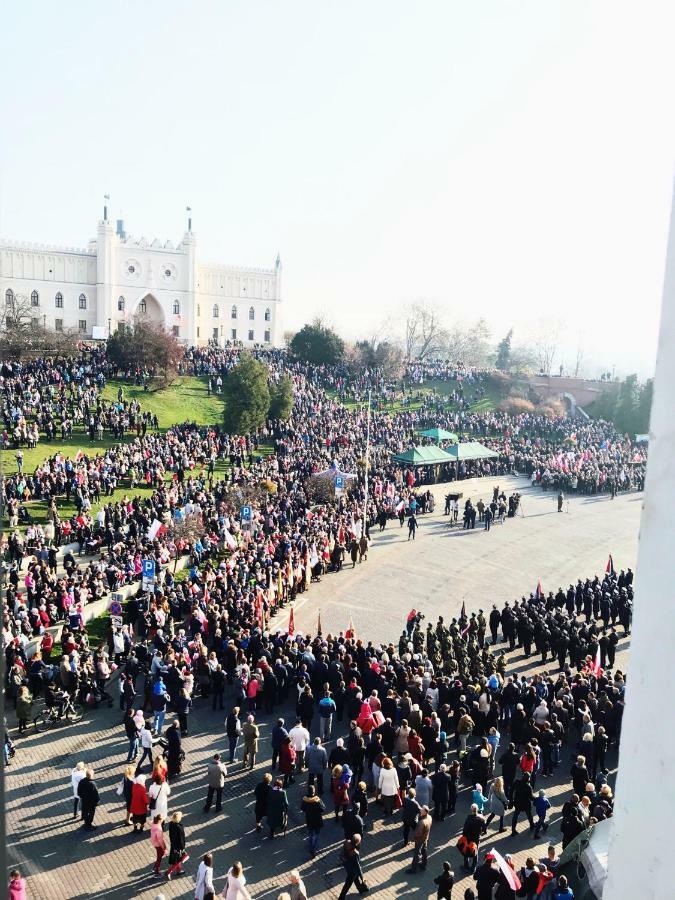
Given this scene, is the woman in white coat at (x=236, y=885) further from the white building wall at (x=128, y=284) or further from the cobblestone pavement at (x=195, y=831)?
the white building wall at (x=128, y=284)

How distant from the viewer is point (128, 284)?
7431cm

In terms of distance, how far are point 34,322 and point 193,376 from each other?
10.6m

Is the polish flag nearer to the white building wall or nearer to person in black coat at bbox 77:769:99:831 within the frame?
person in black coat at bbox 77:769:99:831

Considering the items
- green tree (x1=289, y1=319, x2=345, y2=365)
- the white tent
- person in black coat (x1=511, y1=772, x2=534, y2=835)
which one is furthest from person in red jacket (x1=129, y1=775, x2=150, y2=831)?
green tree (x1=289, y1=319, x2=345, y2=365)

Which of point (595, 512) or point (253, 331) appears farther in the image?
point (253, 331)

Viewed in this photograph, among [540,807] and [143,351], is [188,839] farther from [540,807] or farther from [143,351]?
[143,351]

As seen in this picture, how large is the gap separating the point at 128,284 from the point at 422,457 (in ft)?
155

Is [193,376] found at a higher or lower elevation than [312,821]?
higher

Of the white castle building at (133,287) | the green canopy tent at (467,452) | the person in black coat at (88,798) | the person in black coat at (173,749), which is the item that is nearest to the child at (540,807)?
the person in black coat at (173,749)

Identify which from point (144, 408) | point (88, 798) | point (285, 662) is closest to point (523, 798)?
point (285, 662)

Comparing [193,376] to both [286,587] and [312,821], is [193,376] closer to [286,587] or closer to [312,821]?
[286,587]

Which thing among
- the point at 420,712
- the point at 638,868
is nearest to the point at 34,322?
the point at 420,712

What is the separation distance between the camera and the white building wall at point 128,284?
7100 cm

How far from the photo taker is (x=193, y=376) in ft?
168
